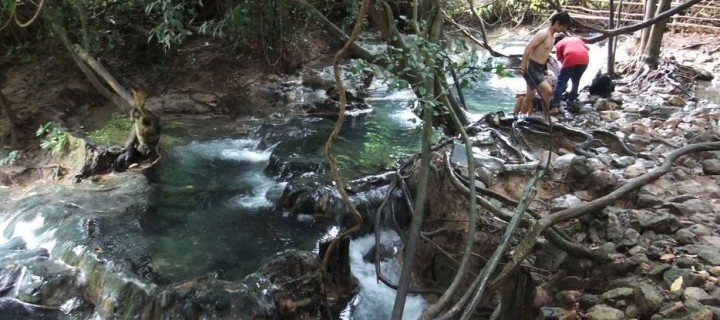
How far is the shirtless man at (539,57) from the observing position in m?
6.58

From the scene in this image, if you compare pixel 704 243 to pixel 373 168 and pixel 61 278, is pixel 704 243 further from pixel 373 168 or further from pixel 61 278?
pixel 61 278

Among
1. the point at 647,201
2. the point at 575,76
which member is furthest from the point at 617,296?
the point at 575,76

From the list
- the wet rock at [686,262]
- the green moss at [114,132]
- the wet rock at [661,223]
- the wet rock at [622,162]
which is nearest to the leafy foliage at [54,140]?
the green moss at [114,132]

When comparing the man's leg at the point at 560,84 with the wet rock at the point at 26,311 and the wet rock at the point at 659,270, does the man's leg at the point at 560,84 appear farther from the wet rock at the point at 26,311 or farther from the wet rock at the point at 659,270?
the wet rock at the point at 26,311

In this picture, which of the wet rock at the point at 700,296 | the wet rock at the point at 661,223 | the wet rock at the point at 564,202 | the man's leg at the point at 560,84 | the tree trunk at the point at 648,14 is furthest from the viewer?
the tree trunk at the point at 648,14

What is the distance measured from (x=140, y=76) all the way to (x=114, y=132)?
2.17m

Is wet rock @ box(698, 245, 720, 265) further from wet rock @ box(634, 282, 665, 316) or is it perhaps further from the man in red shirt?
the man in red shirt

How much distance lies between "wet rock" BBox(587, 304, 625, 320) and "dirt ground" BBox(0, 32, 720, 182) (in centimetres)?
683

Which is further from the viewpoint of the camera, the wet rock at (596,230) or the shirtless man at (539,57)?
the shirtless man at (539,57)

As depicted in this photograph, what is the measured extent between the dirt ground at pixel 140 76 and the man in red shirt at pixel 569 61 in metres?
4.38

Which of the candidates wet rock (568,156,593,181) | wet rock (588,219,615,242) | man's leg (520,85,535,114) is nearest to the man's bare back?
man's leg (520,85,535,114)

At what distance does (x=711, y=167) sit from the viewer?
4484 millimetres

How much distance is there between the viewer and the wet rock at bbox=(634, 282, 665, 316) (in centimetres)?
296

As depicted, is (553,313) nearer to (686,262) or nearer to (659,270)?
(659,270)
